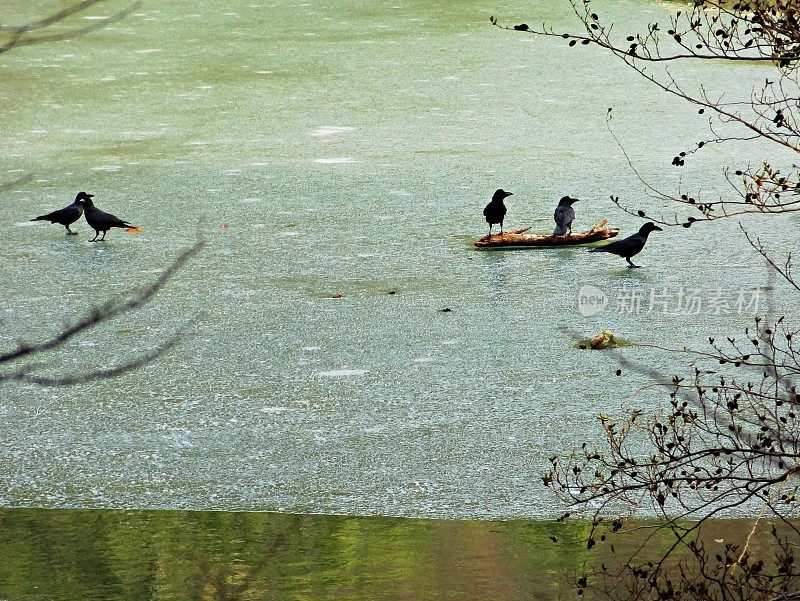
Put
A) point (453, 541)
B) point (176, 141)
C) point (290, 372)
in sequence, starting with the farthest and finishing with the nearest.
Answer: point (176, 141)
point (290, 372)
point (453, 541)

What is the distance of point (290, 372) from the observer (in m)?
4.38

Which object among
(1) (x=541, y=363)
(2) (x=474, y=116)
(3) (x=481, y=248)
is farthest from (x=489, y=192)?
(1) (x=541, y=363)

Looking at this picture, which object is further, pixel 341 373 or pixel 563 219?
pixel 563 219

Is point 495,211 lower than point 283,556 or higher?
lower

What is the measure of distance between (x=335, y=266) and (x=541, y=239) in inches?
37.5

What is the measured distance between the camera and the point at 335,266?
5.70m

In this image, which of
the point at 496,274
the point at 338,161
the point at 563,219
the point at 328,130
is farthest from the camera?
the point at 328,130

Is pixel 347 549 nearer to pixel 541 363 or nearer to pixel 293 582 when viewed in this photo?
pixel 293 582

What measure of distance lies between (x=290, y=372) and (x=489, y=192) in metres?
2.76

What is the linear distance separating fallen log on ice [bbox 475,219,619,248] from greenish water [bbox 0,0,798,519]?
83 millimetres

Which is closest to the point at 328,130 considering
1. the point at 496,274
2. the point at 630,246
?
the point at 496,274

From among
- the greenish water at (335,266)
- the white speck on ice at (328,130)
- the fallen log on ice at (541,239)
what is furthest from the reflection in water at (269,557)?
the white speck on ice at (328,130)

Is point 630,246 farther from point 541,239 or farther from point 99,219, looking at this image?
point 99,219

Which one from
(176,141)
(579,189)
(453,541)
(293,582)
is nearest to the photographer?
(293,582)
